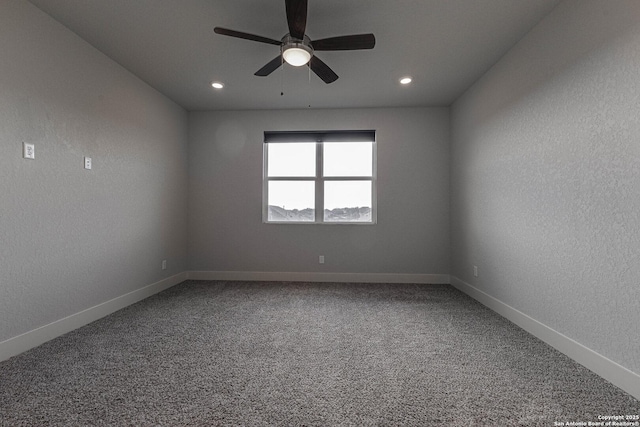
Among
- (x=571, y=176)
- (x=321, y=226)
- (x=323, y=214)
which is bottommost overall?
(x=321, y=226)

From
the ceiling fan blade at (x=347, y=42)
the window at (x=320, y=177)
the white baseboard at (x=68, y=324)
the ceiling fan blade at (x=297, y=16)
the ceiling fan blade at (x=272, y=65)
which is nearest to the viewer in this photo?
the ceiling fan blade at (x=297, y=16)

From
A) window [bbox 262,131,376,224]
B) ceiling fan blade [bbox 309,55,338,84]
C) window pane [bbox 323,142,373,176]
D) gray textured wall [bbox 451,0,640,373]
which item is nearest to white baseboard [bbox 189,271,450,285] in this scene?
window [bbox 262,131,376,224]

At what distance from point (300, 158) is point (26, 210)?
3.04 metres

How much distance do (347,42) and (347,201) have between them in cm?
242

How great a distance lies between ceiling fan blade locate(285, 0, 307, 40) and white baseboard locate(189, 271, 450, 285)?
10.1ft

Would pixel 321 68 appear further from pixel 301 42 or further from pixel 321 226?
pixel 321 226

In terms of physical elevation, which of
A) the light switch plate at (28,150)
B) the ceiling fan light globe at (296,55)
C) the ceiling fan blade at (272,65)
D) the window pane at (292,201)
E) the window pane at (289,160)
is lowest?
the window pane at (292,201)

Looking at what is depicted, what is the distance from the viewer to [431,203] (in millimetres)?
4113

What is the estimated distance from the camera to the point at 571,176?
199 centimetres

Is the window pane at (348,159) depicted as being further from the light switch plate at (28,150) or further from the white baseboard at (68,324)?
the light switch plate at (28,150)

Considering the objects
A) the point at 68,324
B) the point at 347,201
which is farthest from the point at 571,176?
the point at 68,324

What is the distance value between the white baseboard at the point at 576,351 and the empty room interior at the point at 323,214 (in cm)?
2

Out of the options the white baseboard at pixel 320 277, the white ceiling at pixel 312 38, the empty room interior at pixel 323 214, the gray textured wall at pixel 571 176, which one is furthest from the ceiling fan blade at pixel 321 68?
the white baseboard at pixel 320 277

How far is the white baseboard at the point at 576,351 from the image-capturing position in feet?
5.22
